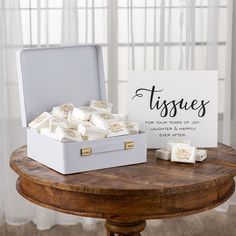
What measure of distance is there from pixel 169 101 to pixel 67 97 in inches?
14.4

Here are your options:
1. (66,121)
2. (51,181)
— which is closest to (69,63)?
(66,121)

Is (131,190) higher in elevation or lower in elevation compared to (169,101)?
lower

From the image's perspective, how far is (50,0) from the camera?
3.25 m

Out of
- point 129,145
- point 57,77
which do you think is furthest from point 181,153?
point 57,77

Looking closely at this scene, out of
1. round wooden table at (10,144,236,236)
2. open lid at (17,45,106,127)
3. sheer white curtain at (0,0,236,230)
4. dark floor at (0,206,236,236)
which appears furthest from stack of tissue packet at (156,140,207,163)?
sheer white curtain at (0,0,236,230)

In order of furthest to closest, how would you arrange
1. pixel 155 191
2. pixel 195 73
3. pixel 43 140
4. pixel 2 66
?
pixel 2 66 < pixel 195 73 < pixel 43 140 < pixel 155 191

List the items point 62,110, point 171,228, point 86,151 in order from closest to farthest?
point 86,151, point 62,110, point 171,228

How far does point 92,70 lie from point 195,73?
38cm

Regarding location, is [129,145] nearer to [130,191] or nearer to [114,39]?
[130,191]

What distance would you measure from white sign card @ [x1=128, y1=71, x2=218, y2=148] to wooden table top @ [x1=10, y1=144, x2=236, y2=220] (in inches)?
10.5

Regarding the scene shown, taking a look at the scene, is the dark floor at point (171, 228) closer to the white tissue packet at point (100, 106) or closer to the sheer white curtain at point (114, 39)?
the sheer white curtain at point (114, 39)

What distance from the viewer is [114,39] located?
11.0ft

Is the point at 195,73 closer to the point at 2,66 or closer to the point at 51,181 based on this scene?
the point at 51,181

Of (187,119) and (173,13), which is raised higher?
(173,13)
